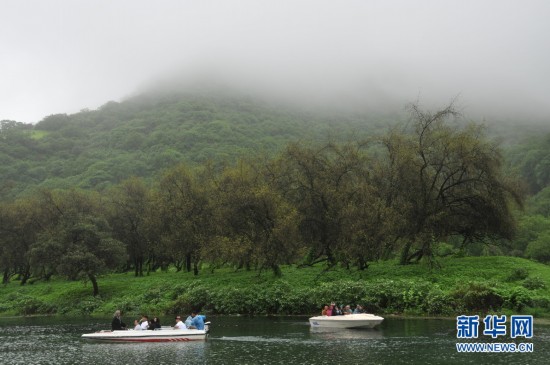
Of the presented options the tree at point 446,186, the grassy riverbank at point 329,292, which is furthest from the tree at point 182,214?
the tree at point 446,186

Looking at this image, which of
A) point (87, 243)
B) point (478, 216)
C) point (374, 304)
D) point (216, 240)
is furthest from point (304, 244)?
point (87, 243)

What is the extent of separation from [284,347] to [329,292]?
18267mm

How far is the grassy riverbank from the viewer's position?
44438 mm

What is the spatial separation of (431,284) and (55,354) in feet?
107

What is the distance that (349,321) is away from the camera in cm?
4219

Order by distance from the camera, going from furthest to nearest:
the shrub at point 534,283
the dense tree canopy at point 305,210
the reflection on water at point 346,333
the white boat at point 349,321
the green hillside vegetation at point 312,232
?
1. the dense tree canopy at point 305,210
2. the green hillside vegetation at point 312,232
3. the shrub at point 534,283
4. the white boat at point 349,321
5. the reflection on water at point 346,333

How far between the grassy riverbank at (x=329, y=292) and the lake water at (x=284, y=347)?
11.3 ft

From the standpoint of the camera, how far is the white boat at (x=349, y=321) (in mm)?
41156

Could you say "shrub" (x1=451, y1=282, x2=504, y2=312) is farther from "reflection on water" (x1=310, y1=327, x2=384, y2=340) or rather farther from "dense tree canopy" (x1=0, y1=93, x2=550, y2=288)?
"dense tree canopy" (x1=0, y1=93, x2=550, y2=288)

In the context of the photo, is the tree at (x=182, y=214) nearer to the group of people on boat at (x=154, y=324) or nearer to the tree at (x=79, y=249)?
the tree at (x=79, y=249)

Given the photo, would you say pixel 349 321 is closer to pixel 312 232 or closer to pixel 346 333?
pixel 346 333

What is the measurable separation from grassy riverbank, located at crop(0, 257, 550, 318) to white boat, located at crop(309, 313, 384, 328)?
6604mm

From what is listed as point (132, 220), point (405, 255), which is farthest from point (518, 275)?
point (132, 220)

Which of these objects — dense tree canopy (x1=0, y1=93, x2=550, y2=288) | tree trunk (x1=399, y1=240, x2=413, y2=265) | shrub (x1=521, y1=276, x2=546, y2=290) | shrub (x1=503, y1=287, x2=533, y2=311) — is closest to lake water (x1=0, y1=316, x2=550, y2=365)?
shrub (x1=503, y1=287, x2=533, y2=311)
